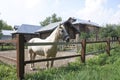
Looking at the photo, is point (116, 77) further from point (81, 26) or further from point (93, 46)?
point (81, 26)

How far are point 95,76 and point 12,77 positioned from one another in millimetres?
2235

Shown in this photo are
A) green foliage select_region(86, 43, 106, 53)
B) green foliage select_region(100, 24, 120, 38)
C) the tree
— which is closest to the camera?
green foliage select_region(86, 43, 106, 53)

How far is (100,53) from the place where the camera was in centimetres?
1038

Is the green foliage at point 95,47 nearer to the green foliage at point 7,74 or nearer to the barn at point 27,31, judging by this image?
the green foliage at point 7,74

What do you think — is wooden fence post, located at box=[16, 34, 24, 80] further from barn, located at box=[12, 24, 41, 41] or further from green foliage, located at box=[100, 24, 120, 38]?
barn, located at box=[12, 24, 41, 41]

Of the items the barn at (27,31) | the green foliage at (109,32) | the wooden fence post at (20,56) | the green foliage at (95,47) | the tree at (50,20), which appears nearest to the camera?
the wooden fence post at (20,56)

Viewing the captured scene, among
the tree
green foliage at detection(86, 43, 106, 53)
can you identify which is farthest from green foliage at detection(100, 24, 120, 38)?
the tree

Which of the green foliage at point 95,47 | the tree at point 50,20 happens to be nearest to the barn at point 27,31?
the green foliage at point 95,47

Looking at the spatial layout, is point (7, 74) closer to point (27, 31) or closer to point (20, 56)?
point (20, 56)

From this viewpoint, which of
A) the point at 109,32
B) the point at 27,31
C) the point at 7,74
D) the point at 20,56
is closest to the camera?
the point at 20,56

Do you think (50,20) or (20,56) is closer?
(20,56)

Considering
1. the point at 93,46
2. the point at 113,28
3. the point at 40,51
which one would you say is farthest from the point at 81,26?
the point at 40,51

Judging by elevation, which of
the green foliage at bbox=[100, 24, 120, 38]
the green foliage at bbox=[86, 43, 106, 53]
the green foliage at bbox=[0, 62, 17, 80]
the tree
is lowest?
the green foliage at bbox=[0, 62, 17, 80]

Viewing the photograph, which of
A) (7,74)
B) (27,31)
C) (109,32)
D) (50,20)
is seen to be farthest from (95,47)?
(50,20)
